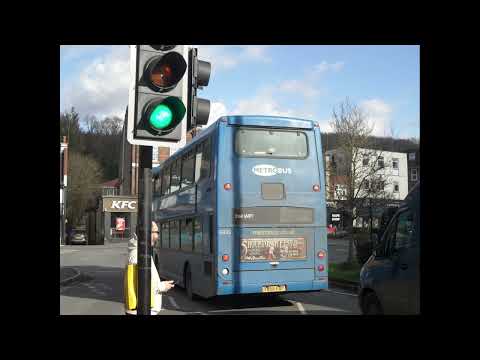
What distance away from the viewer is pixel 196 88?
17.2 ft

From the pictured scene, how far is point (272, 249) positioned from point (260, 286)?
0.82 m

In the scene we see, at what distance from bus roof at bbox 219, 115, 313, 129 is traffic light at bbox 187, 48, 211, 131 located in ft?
18.5

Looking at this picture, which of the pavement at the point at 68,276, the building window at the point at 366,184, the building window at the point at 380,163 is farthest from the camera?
the building window at the point at 380,163

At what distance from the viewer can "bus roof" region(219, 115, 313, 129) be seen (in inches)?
443

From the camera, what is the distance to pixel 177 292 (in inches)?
593

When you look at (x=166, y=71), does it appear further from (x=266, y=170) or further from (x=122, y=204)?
(x=122, y=204)

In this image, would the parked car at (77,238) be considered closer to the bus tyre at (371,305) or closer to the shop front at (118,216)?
the shop front at (118,216)

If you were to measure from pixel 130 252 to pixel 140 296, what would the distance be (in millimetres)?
874

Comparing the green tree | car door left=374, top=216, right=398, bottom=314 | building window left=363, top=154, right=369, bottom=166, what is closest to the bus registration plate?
car door left=374, top=216, right=398, bottom=314

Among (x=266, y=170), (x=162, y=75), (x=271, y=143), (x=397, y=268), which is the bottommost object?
(x=397, y=268)

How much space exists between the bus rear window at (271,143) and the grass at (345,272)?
611 cm

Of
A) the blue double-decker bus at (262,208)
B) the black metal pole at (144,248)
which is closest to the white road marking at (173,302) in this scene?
the blue double-decker bus at (262,208)

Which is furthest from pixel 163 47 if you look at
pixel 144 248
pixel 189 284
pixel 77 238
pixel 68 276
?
pixel 77 238

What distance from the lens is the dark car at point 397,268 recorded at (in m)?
6.64
